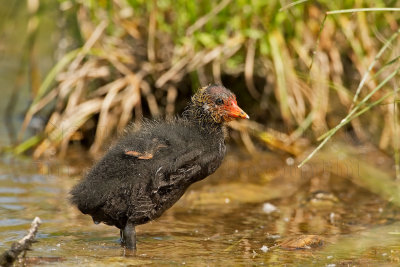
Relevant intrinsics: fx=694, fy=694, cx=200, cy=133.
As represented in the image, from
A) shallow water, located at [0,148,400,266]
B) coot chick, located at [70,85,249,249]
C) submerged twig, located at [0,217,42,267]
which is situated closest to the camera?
submerged twig, located at [0,217,42,267]

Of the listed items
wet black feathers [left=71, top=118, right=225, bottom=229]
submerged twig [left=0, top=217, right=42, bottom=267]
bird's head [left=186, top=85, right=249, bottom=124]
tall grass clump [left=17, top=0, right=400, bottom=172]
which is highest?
tall grass clump [left=17, top=0, right=400, bottom=172]

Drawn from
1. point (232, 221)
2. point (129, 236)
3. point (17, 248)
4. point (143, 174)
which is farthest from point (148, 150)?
point (232, 221)

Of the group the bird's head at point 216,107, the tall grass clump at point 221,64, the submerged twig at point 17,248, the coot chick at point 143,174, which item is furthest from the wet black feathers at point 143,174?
the tall grass clump at point 221,64

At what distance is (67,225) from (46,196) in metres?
0.93

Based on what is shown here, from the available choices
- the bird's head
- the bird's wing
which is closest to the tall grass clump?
the bird's head

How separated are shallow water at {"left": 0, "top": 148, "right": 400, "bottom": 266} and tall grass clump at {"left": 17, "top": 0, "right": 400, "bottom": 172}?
47 centimetres

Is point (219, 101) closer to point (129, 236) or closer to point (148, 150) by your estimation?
point (148, 150)

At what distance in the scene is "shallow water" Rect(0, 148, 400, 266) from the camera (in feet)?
13.1

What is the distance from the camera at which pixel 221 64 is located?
22.7ft

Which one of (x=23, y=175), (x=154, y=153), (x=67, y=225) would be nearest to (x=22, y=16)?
(x=23, y=175)

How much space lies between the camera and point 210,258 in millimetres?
3951

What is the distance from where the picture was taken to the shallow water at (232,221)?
399cm

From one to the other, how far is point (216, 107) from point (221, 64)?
2533 mm

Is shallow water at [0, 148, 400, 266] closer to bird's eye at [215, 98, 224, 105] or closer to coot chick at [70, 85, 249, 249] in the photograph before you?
coot chick at [70, 85, 249, 249]
